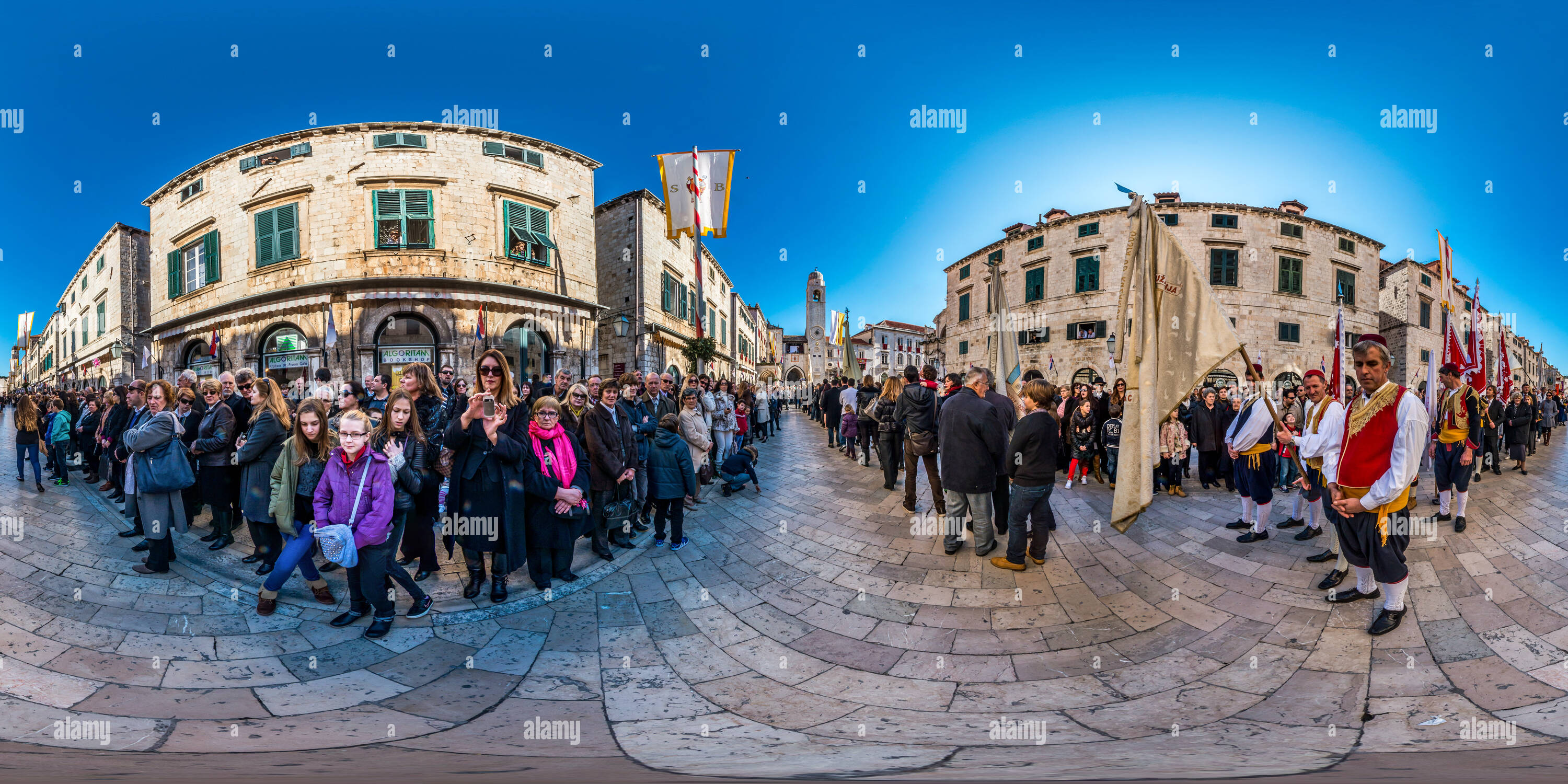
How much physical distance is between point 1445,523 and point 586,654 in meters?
8.72

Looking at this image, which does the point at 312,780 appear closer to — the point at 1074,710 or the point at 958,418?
the point at 1074,710

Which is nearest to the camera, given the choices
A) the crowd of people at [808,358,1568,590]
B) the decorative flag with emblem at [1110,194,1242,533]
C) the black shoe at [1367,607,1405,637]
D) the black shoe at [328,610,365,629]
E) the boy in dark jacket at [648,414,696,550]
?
the black shoe at [1367,607,1405,637]

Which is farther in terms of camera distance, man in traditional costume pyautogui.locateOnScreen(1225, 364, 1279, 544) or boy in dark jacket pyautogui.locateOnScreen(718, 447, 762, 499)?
boy in dark jacket pyautogui.locateOnScreen(718, 447, 762, 499)

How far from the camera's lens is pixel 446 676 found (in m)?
3.36

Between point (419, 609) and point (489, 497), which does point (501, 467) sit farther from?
point (419, 609)

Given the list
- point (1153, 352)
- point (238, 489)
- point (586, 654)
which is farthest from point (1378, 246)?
point (238, 489)

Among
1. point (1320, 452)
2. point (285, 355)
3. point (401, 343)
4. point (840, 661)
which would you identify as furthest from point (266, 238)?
point (1320, 452)

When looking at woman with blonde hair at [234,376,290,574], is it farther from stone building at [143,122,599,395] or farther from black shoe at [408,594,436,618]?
stone building at [143,122,599,395]

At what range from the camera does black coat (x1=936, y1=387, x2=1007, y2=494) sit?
5.26 metres

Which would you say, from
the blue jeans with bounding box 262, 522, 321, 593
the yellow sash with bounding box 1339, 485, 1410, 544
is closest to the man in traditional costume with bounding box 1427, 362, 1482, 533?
the yellow sash with bounding box 1339, 485, 1410, 544

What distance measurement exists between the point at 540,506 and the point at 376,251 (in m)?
15.6

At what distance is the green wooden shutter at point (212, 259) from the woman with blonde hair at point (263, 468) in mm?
17969

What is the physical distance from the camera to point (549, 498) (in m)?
4.52

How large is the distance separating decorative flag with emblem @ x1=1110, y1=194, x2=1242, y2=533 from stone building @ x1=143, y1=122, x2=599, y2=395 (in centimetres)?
1660
